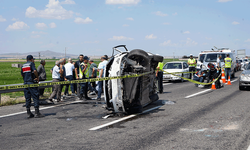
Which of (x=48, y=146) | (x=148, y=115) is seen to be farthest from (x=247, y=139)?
(x=48, y=146)

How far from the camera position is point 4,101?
1126 centimetres

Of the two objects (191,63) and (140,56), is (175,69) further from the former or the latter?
(140,56)

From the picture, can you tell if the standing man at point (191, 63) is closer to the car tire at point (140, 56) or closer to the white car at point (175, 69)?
the white car at point (175, 69)

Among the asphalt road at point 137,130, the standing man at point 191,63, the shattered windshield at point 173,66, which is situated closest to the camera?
the asphalt road at point 137,130

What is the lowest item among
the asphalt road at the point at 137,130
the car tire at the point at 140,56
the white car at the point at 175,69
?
the asphalt road at the point at 137,130

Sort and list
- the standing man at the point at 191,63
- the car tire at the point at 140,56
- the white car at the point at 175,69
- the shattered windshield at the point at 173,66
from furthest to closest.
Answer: the standing man at the point at 191,63, the shattered windshield at the point at 173,66, the white car at the point at 175,69, the car tire at the point at 140,56

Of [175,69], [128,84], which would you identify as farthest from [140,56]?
[175,69]

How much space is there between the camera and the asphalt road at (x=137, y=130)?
5207 mm

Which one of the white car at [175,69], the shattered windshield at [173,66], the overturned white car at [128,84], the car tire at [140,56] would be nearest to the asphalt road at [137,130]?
the overturned white car at [128,84]

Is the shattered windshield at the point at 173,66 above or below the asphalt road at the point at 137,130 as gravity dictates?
above

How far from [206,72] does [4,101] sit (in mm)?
11326

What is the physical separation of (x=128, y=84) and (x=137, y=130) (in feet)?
6.45

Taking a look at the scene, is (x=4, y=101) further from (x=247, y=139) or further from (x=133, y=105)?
(x=247, y=139)

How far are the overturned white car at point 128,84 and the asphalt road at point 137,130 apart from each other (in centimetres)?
43
